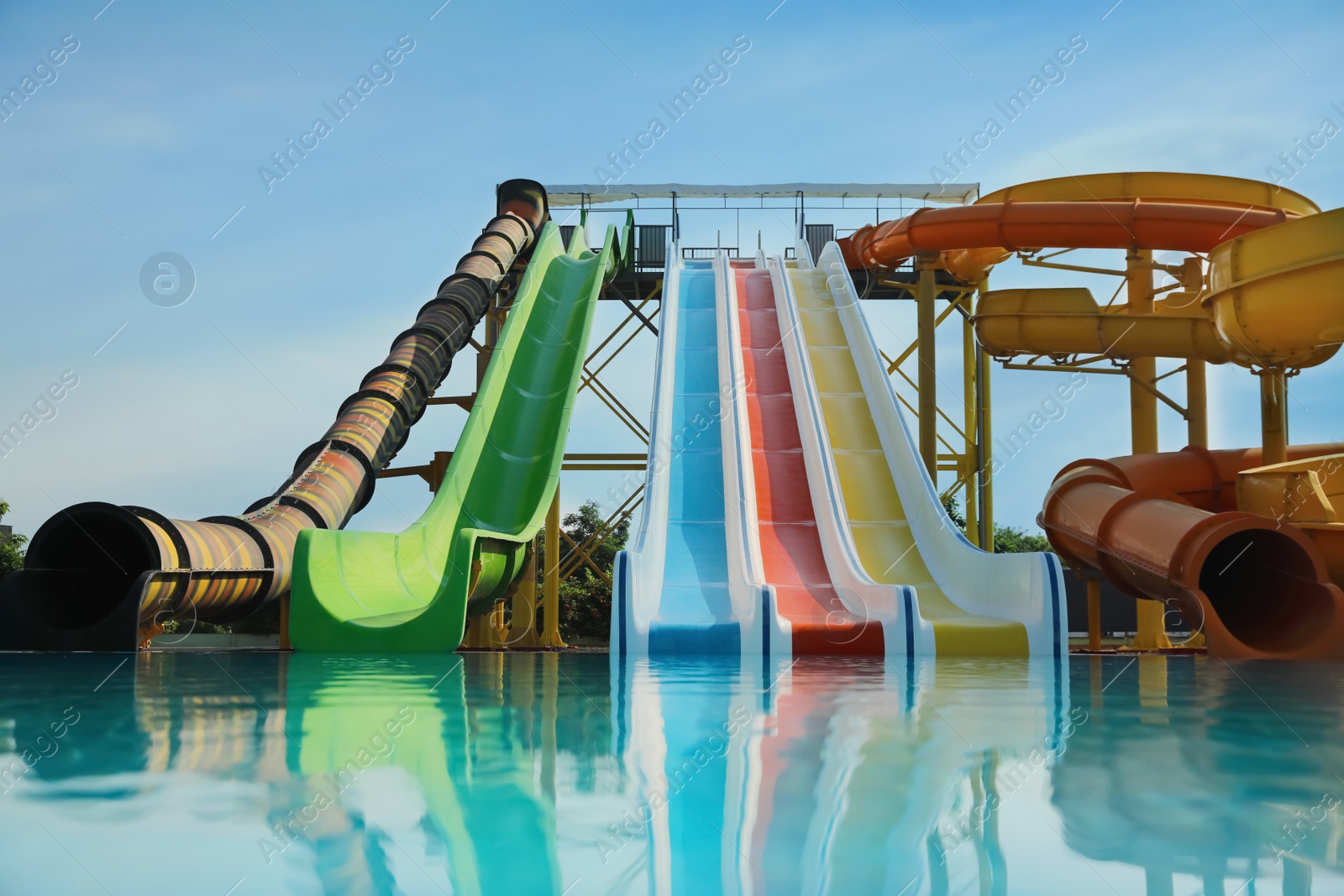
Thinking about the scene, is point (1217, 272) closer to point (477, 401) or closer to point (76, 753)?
point (477, 401)

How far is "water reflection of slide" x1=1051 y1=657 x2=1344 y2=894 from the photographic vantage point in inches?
71.6

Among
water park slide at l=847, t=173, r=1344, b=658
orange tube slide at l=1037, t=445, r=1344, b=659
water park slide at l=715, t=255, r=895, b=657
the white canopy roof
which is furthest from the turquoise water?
the white canopy roof

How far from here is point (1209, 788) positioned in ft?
7.81

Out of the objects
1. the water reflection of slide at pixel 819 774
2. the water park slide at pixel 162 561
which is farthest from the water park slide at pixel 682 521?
the water park slide at pixel 162 561

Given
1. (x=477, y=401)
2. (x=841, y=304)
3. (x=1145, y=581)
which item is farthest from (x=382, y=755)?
(x=841, y=304)

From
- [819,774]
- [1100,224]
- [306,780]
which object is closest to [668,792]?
[819,774]

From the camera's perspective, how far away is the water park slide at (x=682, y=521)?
6.59 metres

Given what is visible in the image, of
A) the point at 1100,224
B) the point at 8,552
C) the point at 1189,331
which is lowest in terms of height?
the point at 8,552

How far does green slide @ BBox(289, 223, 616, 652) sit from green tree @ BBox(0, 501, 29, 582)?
1598 cm

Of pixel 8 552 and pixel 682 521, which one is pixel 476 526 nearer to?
pixel 682 521

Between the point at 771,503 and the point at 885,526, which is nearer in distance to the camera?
the point at 885,526

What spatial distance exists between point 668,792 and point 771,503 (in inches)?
272

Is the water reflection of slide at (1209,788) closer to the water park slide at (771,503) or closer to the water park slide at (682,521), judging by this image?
the water park slide at (771,503)

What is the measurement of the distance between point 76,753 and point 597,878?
5.43 ft
